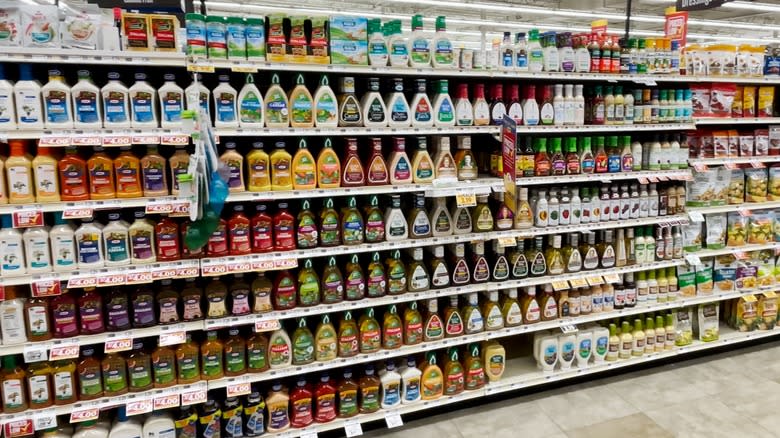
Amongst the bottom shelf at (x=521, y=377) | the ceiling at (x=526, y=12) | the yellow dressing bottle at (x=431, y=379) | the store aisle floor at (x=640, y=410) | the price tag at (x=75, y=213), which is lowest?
the store aisle floor at (x=640, y=410)

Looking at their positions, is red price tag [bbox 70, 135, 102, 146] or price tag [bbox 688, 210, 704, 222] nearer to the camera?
red price tag [bbox 70, 135, 102, 146]

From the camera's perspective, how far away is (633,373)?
143 inches

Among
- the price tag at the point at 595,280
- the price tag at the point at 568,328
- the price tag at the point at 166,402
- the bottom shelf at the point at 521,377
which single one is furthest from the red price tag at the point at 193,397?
the price tag at the point at 595,280

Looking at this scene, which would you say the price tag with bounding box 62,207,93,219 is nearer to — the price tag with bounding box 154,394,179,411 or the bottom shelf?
the price tag with bounding box 154,394,179,411

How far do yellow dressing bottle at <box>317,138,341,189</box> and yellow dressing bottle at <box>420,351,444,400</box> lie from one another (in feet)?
3.76

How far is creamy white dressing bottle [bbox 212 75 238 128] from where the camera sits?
2451 mm

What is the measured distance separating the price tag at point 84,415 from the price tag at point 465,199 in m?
1.98

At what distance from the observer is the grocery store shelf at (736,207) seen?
3634mm

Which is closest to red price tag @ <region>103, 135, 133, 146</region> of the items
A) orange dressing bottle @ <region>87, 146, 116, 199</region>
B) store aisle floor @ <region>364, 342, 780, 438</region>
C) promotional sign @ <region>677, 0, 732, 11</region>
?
orange dressing bottle @ <region>87, 146, 116, 199</region>

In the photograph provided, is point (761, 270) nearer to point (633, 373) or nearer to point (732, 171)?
point (732, 171)

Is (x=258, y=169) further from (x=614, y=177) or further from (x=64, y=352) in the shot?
(x=614, y=177)

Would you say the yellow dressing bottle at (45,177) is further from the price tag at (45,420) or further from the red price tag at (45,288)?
the price tag at (45,420)

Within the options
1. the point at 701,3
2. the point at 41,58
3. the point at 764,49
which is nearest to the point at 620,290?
the point at 764,49

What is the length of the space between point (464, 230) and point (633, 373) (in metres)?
1.70
